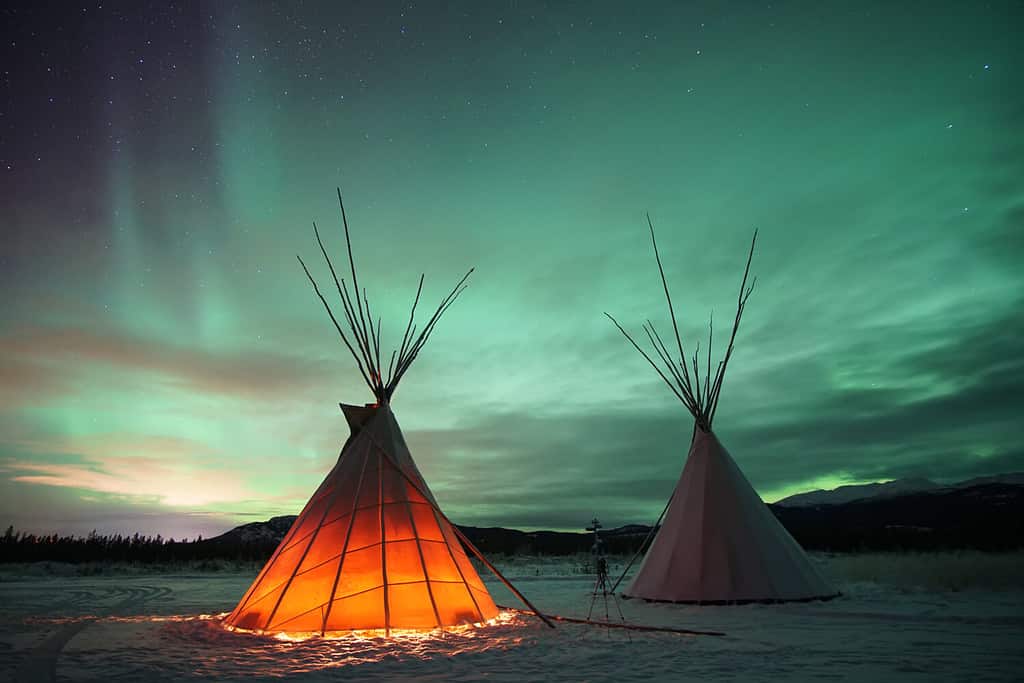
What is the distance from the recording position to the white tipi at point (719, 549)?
842 centimetres

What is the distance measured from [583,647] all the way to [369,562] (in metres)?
2.21

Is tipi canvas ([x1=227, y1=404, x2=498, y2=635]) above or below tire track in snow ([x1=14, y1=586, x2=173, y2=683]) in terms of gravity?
above

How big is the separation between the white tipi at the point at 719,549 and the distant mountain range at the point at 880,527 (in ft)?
36.1

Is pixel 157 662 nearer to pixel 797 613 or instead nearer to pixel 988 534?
pixel 797 613

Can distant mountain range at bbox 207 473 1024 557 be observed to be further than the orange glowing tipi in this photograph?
Yes

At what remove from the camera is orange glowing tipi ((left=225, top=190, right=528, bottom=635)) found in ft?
19.9

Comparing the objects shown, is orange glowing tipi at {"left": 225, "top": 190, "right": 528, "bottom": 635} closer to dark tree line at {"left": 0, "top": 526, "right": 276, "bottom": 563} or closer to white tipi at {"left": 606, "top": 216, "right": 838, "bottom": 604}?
white tipi at {"left": 606, "top": 216, "right": 838, "bottom": 604}

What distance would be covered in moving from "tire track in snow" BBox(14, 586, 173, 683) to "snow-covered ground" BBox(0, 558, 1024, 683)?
2cm

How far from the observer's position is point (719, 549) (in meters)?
8.70

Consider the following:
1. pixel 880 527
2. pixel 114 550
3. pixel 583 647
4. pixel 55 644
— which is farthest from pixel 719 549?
pixel 880 527

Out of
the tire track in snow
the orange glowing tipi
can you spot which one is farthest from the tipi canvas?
the tire track in snow

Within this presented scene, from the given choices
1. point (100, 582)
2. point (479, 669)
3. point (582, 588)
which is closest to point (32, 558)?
point (100, 582)

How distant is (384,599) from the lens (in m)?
6.07

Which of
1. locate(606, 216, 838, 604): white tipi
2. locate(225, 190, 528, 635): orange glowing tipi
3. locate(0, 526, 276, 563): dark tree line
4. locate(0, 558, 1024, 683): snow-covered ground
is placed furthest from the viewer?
locate(0, 526, 276, 563): dark tree line
